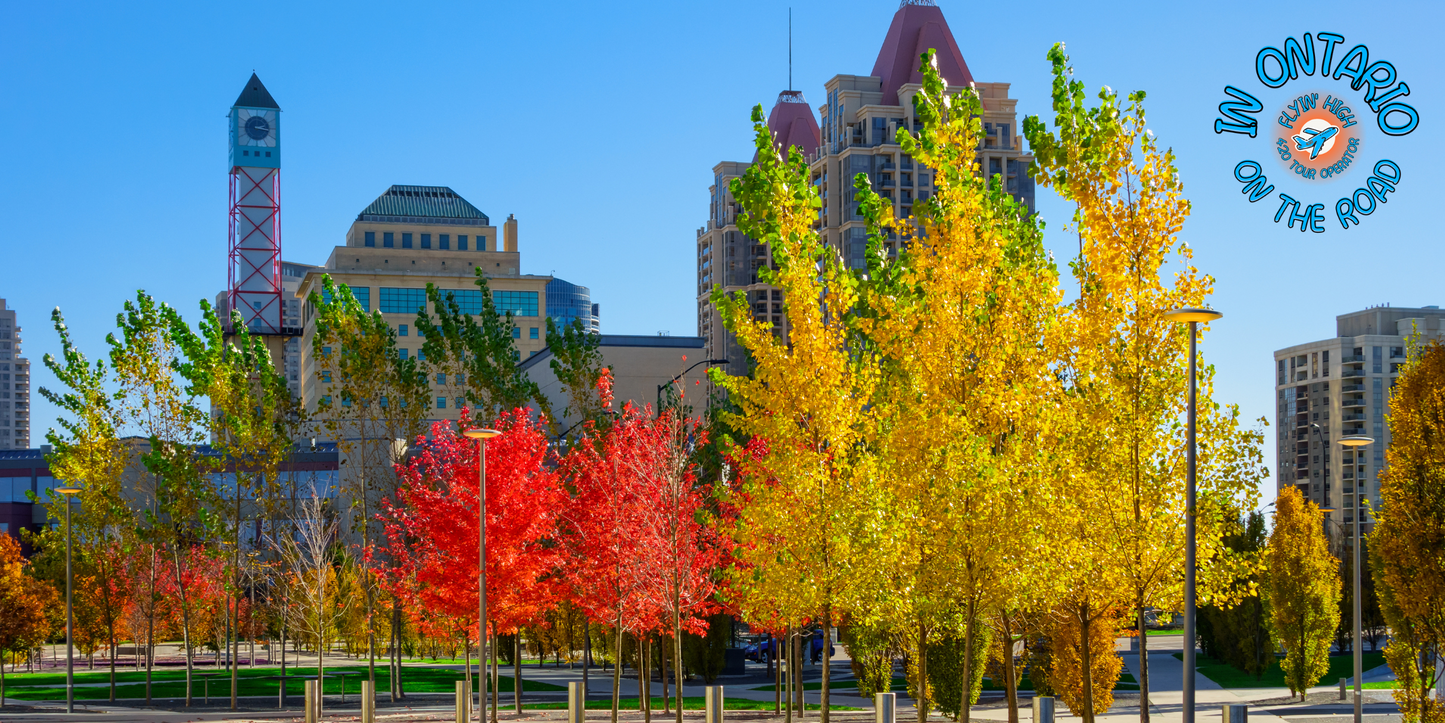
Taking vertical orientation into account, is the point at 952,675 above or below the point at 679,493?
below

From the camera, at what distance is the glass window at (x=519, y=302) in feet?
436

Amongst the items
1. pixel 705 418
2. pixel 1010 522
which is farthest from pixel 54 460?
pixel 1010 522

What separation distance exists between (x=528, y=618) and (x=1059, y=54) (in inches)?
742

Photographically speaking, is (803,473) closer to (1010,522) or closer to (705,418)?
(1010,522)

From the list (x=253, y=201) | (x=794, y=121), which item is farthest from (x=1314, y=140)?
(x=794, y=121)

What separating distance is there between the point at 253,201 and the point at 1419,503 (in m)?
108

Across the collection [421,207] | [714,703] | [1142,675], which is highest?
[421,207]

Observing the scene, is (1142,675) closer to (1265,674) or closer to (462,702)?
(462,702)

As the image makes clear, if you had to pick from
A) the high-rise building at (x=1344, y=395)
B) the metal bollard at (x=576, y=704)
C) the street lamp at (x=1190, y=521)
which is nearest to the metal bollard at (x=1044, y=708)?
the street lamp at (x=1190, y=521)

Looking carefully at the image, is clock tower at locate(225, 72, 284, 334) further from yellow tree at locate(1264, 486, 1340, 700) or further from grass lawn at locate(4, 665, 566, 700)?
yellow tree at locate(1264, 486, 1340, 700)

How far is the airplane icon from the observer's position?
24425 mm

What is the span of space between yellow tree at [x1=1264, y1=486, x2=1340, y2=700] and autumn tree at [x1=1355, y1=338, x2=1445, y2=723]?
70.5 ft

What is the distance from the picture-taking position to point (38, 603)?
47.1 meters

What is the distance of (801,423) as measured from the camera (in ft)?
79.8
